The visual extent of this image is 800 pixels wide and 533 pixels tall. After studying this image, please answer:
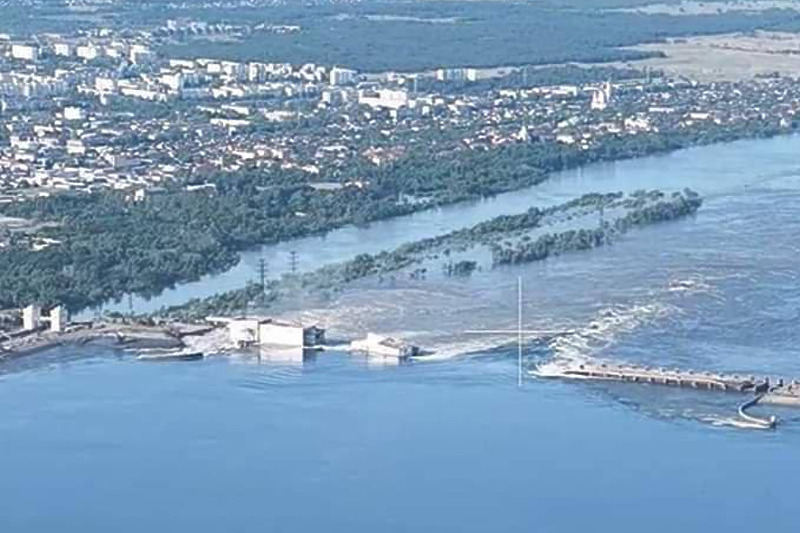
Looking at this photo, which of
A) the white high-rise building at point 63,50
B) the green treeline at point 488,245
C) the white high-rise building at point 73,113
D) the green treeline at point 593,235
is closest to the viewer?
the green treeline at point 488,245

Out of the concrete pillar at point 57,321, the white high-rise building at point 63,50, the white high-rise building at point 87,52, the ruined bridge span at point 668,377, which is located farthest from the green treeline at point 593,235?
the white high-rise building at point 63,50

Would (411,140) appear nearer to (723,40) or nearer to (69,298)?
(69,298)

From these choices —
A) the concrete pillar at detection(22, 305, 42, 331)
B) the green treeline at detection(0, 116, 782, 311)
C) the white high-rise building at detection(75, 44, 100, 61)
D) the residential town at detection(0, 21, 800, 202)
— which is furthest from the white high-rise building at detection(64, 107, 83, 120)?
the concrete pillar at detection(22, 305, 42, 331)

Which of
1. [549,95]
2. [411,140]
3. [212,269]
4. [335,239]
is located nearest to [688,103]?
[549,95]

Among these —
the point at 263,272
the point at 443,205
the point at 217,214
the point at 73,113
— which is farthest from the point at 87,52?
the point at 263,272

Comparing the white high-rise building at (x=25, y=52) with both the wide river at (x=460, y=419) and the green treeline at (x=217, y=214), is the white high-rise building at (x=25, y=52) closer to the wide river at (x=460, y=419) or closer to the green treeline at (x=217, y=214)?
the green treeline at (x=217, y=214)
